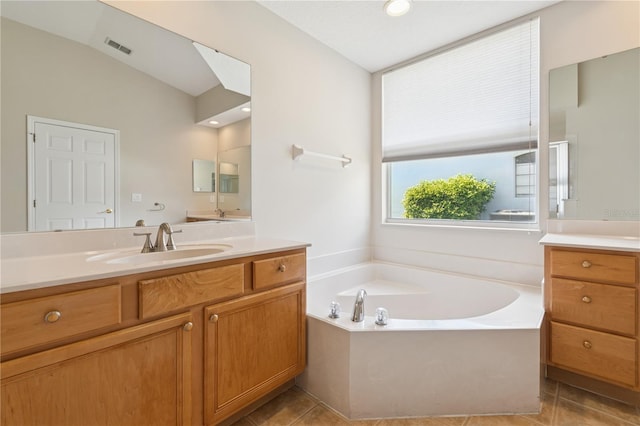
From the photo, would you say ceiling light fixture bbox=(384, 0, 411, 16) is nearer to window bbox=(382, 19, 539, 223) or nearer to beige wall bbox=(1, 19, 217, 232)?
window bbox=(382, 19, 539, 223)

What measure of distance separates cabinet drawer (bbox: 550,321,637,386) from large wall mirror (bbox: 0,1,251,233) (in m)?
2.02

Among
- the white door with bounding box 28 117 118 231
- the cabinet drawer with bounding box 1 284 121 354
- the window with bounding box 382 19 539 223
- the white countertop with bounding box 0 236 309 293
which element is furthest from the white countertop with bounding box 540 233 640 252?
the white door with bounding box 28 117 118 231

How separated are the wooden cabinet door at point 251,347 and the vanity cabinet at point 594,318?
1.42 meters

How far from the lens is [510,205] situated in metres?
2.29

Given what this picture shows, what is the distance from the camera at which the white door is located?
121 centimetres

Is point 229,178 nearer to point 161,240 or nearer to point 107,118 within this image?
point 161,240

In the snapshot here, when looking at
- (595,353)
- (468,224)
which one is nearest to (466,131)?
(468,224)

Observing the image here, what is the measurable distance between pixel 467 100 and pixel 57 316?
2788mm

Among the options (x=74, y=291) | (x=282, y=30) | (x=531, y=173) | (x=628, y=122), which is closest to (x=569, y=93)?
(x=628, y=122)

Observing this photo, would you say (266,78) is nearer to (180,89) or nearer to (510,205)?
(180,89)

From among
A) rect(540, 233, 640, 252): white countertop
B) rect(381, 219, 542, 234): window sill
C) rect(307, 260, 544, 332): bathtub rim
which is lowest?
rect(307, 260, 544, 332): bathtub rim

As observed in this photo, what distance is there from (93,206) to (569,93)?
2868 millimetres

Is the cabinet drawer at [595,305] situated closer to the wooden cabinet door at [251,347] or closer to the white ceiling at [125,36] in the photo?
the wooden cabinet door at [251,347]

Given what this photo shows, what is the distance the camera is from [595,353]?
1.54 metres
